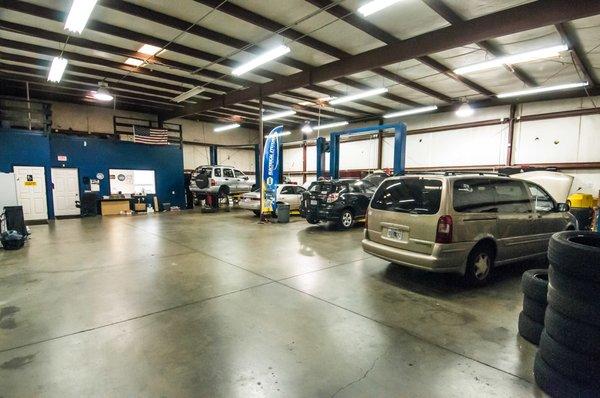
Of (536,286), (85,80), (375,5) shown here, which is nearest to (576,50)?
(375,5)

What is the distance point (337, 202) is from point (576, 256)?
673 cm

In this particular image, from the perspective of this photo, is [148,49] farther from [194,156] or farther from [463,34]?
[194,156]

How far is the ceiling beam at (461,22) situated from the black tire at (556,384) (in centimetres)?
594

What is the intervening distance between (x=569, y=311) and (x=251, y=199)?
415 inches

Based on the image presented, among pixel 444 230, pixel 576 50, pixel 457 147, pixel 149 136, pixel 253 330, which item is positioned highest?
pixel 576 50

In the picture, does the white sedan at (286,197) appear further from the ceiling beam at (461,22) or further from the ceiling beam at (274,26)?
the ceiling beam at (461,22)

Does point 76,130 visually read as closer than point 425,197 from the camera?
No

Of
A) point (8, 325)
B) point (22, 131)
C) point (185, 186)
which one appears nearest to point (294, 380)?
point (8, 325)

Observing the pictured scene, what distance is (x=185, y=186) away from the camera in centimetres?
1623

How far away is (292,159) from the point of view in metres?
20.9

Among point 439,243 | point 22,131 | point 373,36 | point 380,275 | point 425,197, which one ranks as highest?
point 373,36

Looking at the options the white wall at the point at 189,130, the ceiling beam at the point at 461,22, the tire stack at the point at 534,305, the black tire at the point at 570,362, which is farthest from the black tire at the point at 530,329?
the white wall at the point at 189,130

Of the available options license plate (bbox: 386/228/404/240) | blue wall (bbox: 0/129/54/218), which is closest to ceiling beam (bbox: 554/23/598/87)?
license plate (bbox: 386/228/404/240)

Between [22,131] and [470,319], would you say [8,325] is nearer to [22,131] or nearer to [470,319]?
[470,319]
